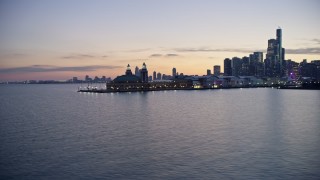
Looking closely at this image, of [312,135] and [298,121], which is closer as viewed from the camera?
[312,135]

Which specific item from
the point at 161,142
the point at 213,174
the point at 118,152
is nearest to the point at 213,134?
the point at 161,142

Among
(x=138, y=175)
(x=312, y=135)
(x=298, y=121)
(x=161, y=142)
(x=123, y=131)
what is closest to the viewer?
(x=138, y=175)

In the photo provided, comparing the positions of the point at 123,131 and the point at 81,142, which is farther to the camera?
the point at 123,131

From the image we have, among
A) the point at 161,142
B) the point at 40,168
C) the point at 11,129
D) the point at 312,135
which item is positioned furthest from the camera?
the point at 11,129

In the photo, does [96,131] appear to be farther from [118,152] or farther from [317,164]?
[317,164]

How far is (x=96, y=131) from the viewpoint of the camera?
57.7m

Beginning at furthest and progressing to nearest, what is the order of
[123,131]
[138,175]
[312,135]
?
[123,131] < [312,135] < [138,175]

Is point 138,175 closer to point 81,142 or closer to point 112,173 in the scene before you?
point 112,173

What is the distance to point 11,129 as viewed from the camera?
6159cm

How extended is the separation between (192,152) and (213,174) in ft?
27.8

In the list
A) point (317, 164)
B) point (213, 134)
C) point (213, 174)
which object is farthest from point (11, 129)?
point (317, 164)

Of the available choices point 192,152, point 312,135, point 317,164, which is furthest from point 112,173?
point 312,135

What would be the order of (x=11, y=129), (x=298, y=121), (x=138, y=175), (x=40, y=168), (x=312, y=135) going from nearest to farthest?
(x=138, y=175), (x=40, y=168), (x=312, y=135), (x=11, y=129), (x=298, y=121)

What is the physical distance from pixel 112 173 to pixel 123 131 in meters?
24.5
